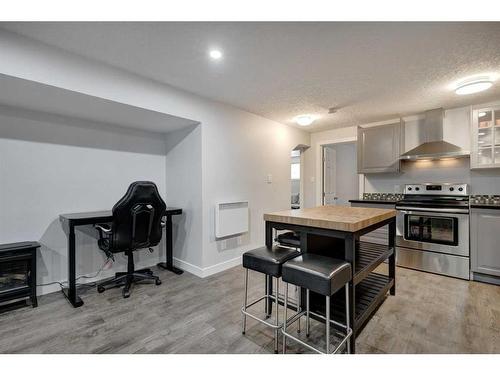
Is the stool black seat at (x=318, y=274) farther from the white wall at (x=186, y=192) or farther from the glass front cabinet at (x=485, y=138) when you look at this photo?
the glass front cabinet at (x=485, y=138)

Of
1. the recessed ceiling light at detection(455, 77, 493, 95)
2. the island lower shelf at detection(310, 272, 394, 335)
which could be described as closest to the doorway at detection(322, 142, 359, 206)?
the recessed ceiling light at detection(455, 77, 493, 95)

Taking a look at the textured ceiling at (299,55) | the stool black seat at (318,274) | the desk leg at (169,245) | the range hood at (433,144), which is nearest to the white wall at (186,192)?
the desk leg at (169,245)

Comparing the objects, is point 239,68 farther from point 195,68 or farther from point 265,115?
point 265,115

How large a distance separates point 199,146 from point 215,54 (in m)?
1.22

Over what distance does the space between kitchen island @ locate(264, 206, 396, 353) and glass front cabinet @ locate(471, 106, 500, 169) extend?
176 cm

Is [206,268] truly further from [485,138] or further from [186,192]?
[485,138]

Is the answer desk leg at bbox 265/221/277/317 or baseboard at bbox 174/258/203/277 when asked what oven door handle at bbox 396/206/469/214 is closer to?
desk leg at bbox 265/221/277/317

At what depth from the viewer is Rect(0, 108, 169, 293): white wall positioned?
2420 millimetres

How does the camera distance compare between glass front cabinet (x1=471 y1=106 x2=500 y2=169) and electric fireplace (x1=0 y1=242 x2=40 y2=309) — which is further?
glass front cabinet (x1=471 y1=106 x2=500 y2=169)

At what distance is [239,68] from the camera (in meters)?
2.31

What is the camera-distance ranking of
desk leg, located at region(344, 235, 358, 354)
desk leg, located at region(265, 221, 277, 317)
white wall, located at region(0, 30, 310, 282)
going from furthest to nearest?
desk leg, located at region(265, 221, 277, 317) < white wall, located at region(0, 30, 310, 282) < desk leg, located at region(344, 235, 358, 354)

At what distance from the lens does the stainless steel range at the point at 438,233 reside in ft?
9.70

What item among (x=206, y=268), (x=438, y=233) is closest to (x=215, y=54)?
(x=206, y=268)
